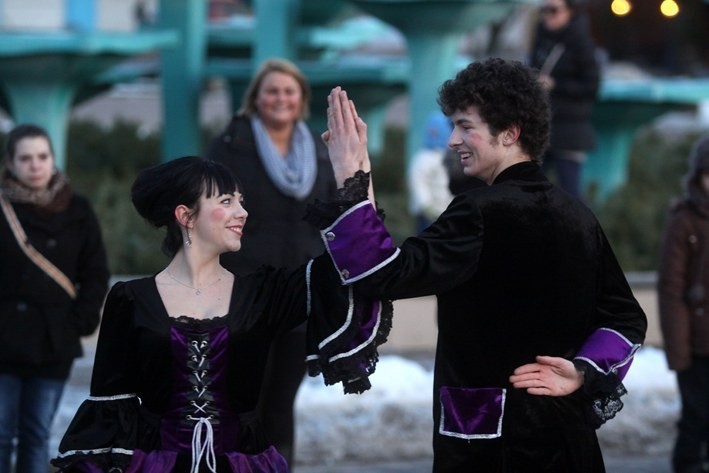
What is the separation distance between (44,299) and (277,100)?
1290 millimetres

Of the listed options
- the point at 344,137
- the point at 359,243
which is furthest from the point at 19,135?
the point at 359,243

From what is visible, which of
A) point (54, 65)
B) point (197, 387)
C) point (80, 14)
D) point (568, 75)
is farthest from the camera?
point (80, 14)

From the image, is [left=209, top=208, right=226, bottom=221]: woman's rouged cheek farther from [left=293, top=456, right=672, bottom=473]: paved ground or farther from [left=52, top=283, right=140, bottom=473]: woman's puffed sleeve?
[left=293, top=456, right=672, bottom=473]: paved ground

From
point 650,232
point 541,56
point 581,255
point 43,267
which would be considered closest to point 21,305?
point 43,267

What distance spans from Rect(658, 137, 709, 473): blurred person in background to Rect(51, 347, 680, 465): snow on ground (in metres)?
1.09

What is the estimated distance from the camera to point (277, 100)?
19.2 feet

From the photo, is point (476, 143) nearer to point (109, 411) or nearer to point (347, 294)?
point (347, 294)

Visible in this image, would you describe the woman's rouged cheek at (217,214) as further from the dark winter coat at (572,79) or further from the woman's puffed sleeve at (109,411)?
the dark winter coat at (572,79)

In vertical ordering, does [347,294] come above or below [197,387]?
above

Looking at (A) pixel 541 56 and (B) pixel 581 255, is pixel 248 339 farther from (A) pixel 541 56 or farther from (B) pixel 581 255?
(A) pixel 541 56

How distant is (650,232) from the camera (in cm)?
1105

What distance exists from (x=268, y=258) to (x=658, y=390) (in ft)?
10.6

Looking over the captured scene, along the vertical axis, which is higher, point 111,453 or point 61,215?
point 61,215

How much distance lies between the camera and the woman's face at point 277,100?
586cm
